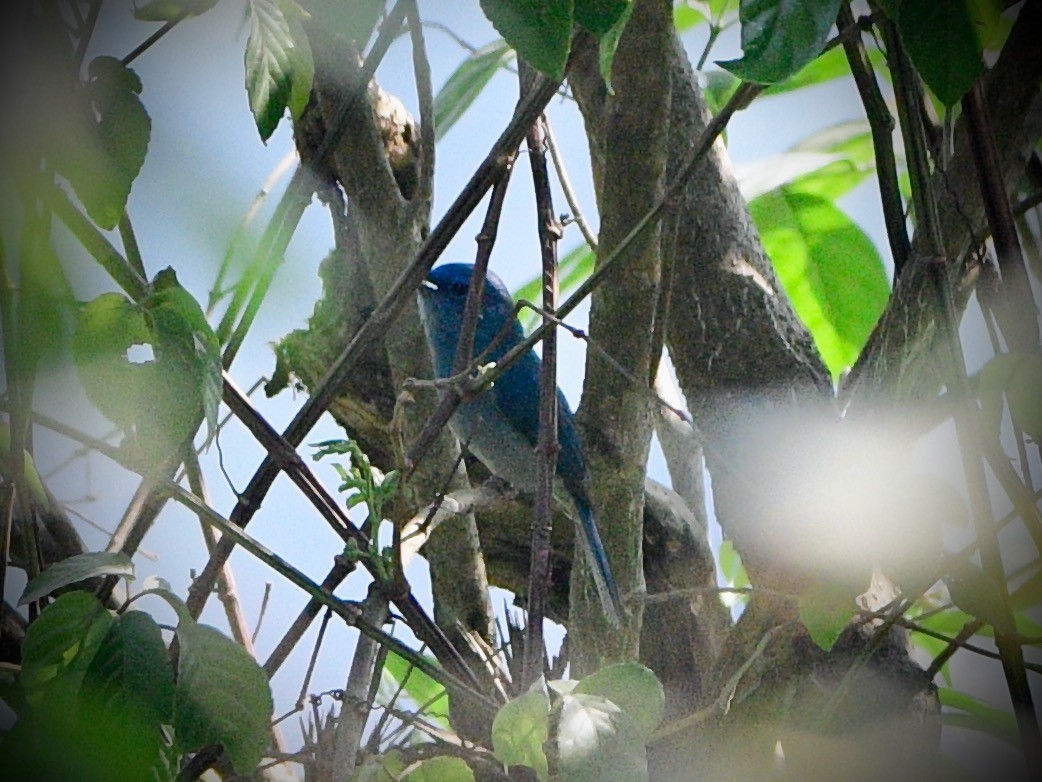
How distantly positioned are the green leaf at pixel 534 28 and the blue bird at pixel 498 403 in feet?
3.48

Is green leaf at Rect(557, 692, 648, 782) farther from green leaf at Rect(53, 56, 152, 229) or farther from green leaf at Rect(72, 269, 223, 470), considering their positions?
green leaf at Rect(53, 56, 152, 229)

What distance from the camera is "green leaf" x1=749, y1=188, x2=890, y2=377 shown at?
62.2 inches

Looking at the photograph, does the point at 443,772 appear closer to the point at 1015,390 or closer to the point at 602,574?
the point at 1015,390

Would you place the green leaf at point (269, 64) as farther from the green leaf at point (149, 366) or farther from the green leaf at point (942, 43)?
the green leaf at point (942, 43)

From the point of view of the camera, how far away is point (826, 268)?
161 centimetres

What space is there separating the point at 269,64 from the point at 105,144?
0.43 ft

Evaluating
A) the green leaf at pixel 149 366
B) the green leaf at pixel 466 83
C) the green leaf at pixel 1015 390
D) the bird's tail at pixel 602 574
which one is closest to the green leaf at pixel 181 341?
the green leaf at pixel 149 366

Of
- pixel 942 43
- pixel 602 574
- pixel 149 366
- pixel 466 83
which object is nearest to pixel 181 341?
pixel 149 366

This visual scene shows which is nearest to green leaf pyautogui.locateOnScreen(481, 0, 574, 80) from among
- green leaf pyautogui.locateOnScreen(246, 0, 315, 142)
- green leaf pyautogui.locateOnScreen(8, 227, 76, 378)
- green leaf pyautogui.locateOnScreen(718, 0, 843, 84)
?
green leaf pyautogui.locateOnScreen(718, 0, 843, 84)

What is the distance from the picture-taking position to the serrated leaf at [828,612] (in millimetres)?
767

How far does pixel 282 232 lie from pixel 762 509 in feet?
2.29

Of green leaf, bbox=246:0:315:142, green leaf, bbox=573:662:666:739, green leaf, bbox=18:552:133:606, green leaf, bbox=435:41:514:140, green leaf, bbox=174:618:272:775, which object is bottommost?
green leaf, bbox=573:662:666:739

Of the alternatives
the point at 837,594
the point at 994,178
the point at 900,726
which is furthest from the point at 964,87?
the point at 900,726

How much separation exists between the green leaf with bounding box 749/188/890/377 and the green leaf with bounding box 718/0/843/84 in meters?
1.09
